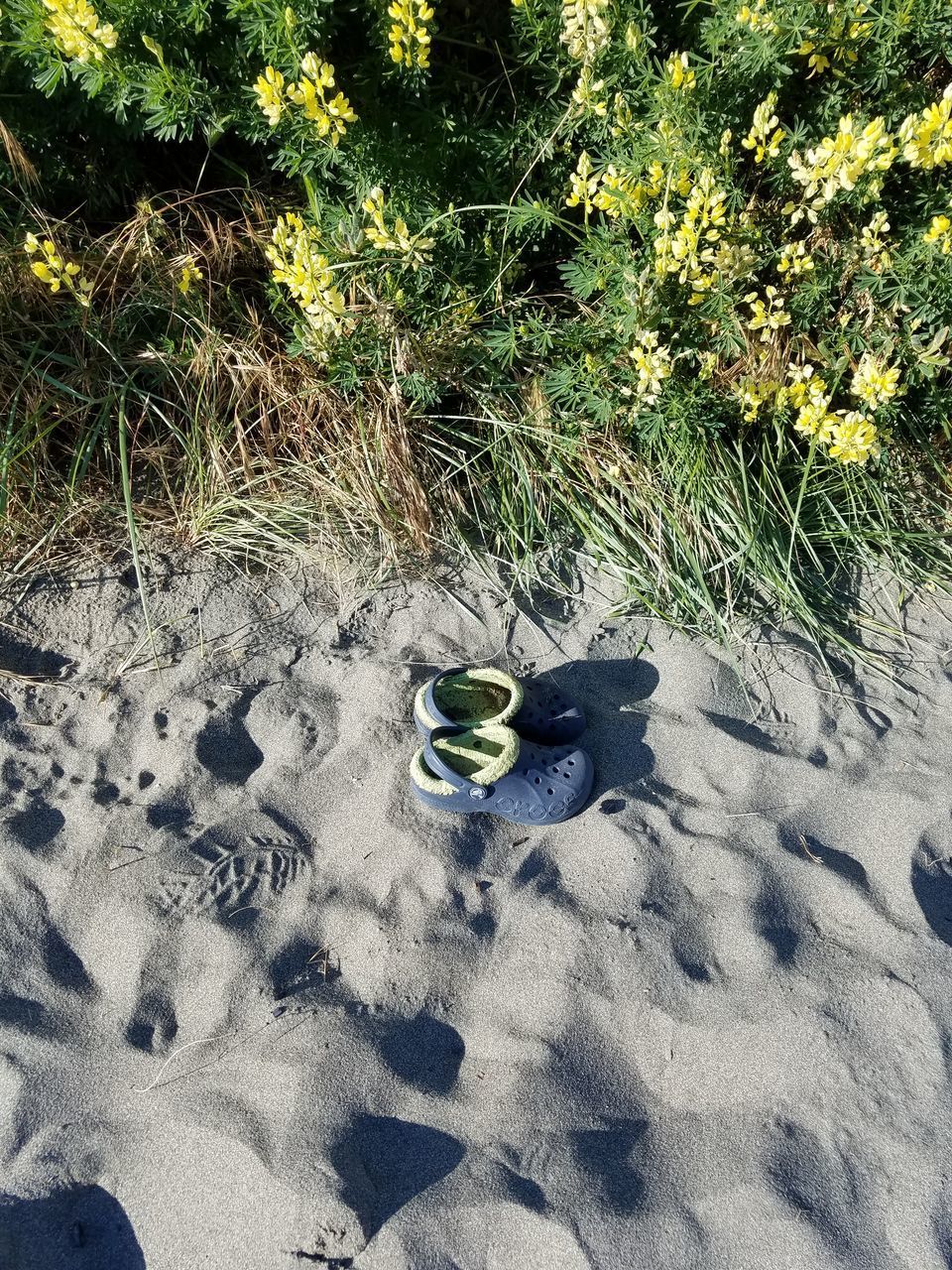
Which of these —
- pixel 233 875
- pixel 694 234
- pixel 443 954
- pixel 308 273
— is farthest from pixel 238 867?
pixel 694 234

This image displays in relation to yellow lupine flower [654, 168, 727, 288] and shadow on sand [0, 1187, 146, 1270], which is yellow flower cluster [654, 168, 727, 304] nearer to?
yellow lupine flower [654, 168, 727, 288]

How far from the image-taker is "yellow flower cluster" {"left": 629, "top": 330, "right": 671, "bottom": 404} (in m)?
2.43

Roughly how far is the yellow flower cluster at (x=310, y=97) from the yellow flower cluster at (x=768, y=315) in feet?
3.85

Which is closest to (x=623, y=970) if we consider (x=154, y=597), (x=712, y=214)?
(x=154, y=597)

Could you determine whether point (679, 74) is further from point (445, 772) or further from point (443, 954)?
point (443, 954)

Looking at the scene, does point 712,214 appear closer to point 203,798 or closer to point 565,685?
point 565,685

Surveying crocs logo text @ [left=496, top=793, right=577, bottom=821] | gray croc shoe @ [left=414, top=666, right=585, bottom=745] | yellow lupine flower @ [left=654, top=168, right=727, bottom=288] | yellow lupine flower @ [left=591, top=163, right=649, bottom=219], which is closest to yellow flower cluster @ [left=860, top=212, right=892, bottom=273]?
yellow lupine flower @ [left=654, top=168, right=727, bottom=288]

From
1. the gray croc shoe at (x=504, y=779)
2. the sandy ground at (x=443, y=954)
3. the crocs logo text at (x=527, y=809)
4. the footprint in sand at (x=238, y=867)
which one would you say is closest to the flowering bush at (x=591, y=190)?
the sandy ground at (x=443, y=954)

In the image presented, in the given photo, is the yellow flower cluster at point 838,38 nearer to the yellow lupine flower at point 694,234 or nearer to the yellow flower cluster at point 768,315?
the yellow lupine flower at point 694,234

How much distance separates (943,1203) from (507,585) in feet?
5.91

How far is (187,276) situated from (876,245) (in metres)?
2.01

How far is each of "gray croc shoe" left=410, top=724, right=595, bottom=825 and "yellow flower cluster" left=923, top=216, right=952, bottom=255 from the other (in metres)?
1.62

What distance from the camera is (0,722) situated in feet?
7.63

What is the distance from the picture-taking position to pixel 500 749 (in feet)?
7.55
